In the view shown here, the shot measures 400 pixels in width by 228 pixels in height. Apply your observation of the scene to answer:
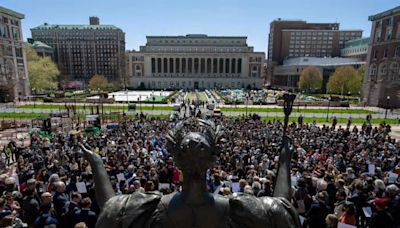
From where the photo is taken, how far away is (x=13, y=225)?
17.0 ft

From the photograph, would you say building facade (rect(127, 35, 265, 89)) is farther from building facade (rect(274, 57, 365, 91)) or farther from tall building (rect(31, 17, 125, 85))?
tall building (rect(31, 17, 125, 85))

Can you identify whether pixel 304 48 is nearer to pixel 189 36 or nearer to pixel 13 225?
pixel 189 36

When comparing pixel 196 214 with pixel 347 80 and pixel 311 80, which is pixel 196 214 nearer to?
pixel 347 80

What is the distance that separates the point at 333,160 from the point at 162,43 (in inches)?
5065

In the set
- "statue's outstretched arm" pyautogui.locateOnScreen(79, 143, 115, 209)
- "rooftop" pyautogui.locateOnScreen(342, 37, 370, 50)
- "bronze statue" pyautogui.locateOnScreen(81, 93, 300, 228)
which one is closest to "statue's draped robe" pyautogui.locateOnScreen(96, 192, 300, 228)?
"bronze statue" pyautogui.locateOnScreen(81, 93, 300, 228)

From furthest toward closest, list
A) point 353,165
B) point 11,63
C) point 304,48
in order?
point 304,48
point 11,63
point 353,165

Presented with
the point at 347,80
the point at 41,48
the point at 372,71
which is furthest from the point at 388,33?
the point at 41,48

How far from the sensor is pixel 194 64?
129375 mm

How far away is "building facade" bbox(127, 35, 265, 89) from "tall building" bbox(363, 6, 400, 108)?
62.4 metres

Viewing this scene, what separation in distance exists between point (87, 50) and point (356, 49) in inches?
5179

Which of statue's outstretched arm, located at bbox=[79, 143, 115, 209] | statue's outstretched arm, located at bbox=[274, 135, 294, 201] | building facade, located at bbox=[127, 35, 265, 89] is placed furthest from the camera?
building facade, located at bbox=[127, 35, 265, 89]

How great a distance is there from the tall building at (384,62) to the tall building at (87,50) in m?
112

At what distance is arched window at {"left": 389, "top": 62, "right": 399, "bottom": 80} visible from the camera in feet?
186

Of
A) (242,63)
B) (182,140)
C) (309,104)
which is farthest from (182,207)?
(242,63)
